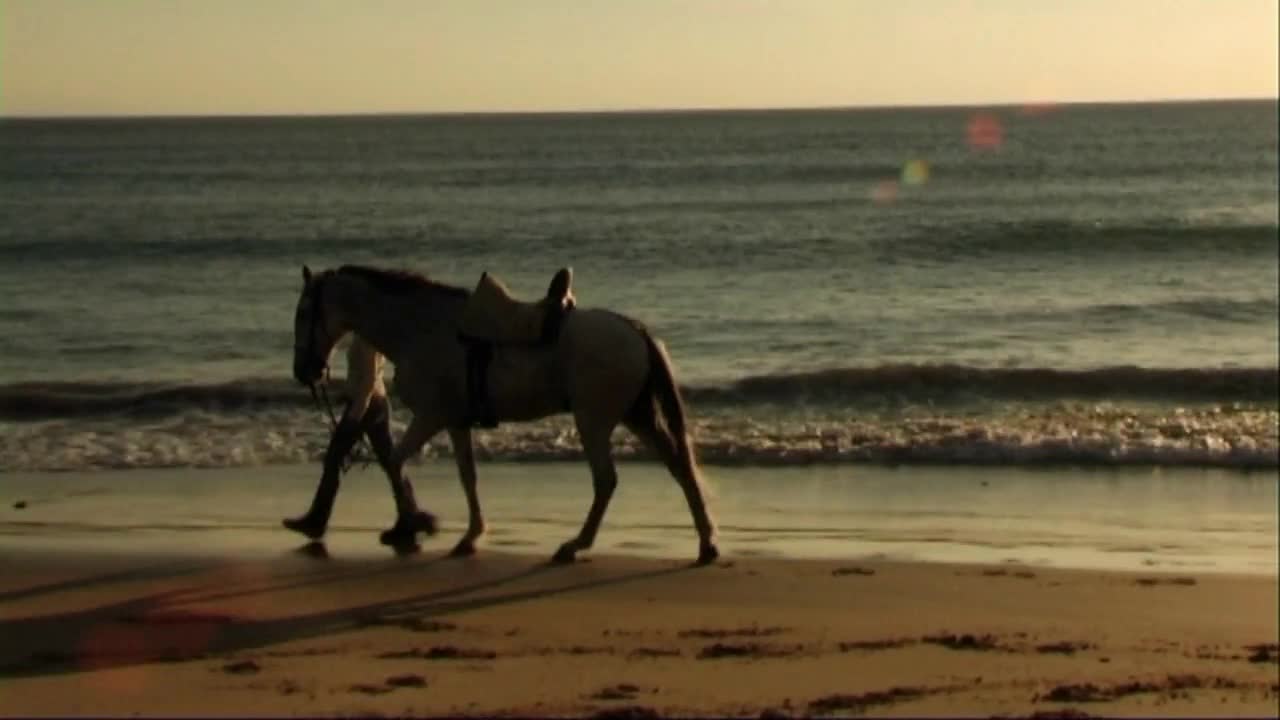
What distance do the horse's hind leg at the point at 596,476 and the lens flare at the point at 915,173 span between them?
4826 centimetres

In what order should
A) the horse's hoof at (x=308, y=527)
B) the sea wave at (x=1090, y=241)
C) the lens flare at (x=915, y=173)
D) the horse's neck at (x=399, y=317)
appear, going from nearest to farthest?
the horse's neck at (x=399, y=317) < the horse's hoof at (x=308, y=527) < the sea wave at (x=1090, y=241) < the lens flare at (x=915, y=173)

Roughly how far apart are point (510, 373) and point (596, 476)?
0.65m

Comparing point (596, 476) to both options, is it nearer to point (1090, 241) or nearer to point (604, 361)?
point (604, 361)

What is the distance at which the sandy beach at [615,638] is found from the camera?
6738 mm

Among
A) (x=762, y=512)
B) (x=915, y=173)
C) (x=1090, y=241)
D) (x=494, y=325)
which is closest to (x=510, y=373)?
(x=494, y=325)

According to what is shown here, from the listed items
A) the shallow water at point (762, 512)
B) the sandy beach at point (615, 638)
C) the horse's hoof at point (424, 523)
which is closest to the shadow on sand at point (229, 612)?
the sandy beach at point (615, 638)

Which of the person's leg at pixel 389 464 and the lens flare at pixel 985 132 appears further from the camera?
the lens flare at pixel 985 132

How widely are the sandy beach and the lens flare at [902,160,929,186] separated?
4877 centimetres

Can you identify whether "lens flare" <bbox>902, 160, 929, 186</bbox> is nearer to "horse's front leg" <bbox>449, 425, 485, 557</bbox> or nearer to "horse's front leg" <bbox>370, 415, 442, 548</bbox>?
"horse's front leg" <bbox>370, 415, 442, 548</bbox>

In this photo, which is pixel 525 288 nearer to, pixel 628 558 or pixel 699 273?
pixel 699 273

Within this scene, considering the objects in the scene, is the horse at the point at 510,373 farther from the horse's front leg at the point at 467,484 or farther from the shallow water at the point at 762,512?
the shallow water at the point at 762,512

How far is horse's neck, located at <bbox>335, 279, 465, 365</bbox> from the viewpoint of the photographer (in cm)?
1009

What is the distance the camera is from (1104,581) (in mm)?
9227

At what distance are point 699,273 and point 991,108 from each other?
14105 centimetres
